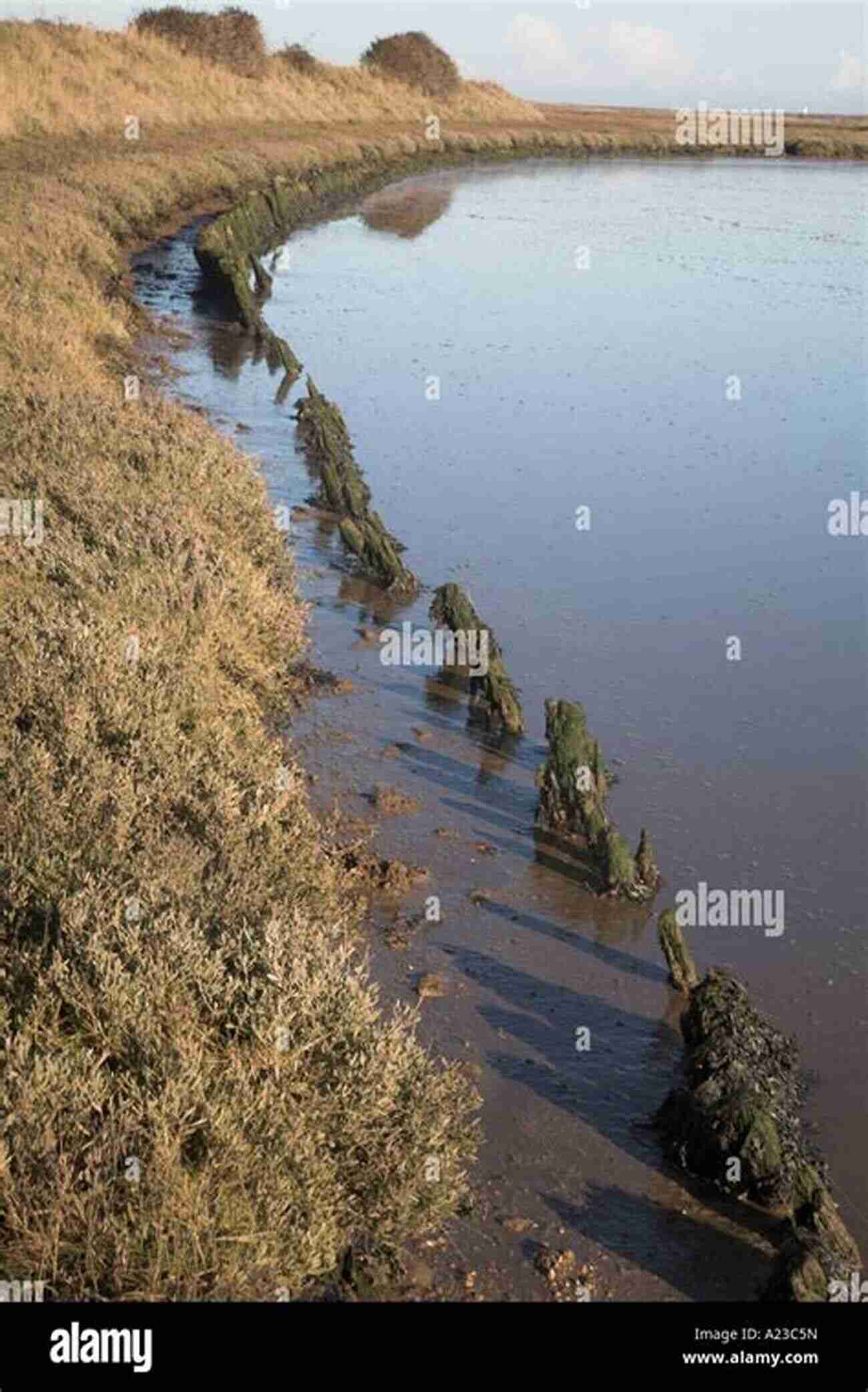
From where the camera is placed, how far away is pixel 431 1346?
17.4 ft

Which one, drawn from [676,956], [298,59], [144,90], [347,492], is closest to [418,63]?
[298,59]

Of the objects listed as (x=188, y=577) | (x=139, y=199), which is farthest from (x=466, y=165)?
(x=188, y=577)

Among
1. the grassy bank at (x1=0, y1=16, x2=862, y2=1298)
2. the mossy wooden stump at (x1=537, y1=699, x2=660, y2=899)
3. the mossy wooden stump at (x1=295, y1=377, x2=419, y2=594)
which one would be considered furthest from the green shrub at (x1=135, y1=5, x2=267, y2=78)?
the mossy wooden stump at (x1=537, y1=699, x2=660, y2=899)

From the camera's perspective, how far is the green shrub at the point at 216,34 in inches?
2371

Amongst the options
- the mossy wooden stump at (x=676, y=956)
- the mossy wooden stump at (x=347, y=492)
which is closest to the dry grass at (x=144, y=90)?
the mossy wooden stump at (x=347, y=492)

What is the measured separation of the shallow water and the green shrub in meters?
31.1

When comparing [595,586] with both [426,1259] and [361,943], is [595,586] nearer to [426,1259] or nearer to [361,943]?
[361,943]

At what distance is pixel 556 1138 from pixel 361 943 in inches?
65.1

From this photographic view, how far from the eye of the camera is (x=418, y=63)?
260 feet

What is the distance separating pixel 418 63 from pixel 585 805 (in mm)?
76820

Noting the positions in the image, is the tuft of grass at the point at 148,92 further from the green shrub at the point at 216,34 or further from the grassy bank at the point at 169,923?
the grassy bank at the point at 169,923

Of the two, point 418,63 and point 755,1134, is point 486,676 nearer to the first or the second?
point 755,1134

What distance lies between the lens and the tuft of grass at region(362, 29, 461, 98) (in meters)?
78.6

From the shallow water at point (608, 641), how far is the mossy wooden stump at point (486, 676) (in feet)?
0.70
